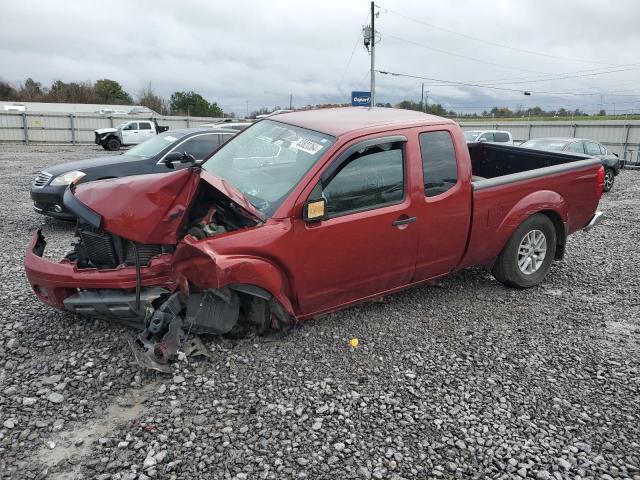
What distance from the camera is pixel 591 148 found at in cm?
1505

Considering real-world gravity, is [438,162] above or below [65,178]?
above

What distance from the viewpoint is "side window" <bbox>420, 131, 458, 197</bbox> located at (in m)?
4.25

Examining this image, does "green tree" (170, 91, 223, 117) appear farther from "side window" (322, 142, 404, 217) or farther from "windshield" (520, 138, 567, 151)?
"side window" (322, 142, 404, 217)

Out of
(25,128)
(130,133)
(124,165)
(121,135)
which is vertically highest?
(25,128)

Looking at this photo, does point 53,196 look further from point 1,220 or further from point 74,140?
point 74,140

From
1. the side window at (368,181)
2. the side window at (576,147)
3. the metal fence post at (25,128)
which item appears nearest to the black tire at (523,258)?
the side window at (368,181)

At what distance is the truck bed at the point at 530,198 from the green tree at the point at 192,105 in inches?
2605

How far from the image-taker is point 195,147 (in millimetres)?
8531

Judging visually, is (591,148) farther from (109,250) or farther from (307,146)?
(109,250)

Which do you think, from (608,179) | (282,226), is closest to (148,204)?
(282,226)

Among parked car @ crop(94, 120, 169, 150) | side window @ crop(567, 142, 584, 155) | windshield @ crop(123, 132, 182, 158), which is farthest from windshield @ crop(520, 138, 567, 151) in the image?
parked car @ crop(94, 120, 169, 150)

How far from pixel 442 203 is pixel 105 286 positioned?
2833 millimetres

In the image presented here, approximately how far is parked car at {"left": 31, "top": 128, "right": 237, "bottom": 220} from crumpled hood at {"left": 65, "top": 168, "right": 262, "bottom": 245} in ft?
11.3

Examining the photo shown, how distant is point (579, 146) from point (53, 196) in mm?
13958
